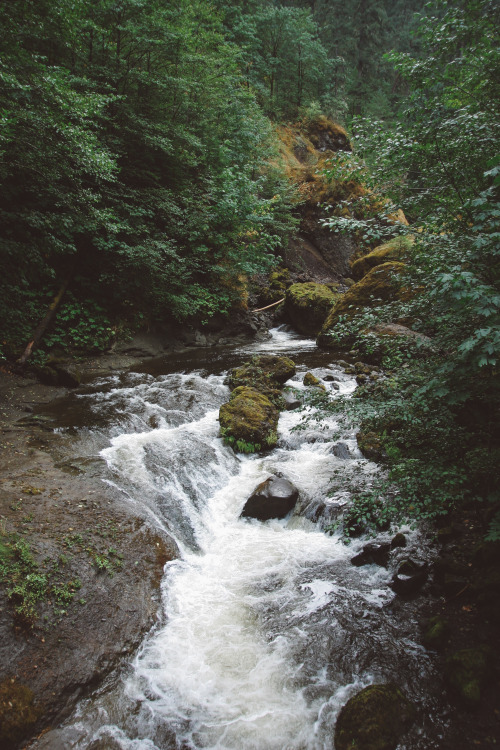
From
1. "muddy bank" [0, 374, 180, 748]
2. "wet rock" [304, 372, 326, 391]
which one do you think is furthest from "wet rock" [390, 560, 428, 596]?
"wet rock" [304, 372, 326, 391]

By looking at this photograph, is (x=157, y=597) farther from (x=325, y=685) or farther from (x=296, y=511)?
(x=296, y=511)

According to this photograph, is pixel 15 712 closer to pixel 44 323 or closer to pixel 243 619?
A: pixel 243 619

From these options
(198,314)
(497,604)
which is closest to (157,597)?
(497,604)

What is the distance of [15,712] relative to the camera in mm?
2885

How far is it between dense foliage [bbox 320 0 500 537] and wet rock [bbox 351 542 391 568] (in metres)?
1.51

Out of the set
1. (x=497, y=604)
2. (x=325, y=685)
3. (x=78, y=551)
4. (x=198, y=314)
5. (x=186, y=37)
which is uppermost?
(x=186, y=37)

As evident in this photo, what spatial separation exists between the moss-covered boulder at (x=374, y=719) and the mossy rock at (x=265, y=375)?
21.8 ft

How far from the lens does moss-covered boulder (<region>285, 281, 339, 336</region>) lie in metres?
16.8

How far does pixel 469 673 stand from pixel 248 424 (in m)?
5.36

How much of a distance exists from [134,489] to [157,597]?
1795 millimetres

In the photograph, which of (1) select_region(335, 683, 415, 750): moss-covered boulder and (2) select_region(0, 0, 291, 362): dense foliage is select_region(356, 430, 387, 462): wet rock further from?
(2) select_region(0, 0, 291, 362): dense foliage

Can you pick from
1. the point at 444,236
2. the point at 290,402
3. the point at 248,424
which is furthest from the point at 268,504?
the point at 444,236

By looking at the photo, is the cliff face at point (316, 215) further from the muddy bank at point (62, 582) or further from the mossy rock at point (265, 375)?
the muddy bank at point (62, 582)

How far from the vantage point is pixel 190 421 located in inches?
332
